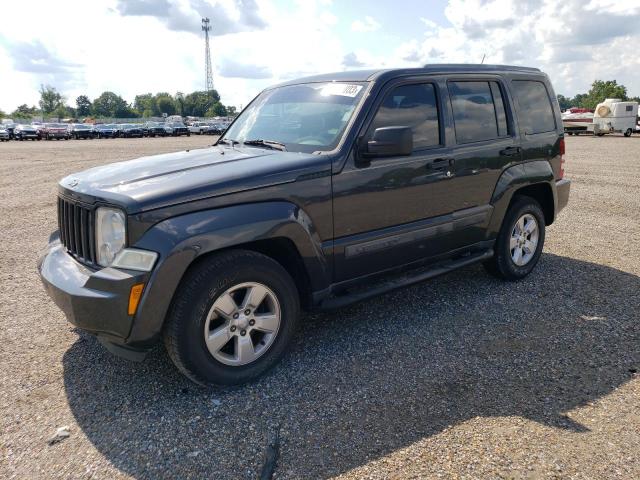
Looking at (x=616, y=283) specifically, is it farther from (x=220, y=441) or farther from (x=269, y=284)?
(x=220, y=441)

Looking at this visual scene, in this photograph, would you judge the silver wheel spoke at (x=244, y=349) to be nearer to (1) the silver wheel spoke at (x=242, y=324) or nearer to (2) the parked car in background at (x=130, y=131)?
(1) the silver wheel spoke at (x=242, y=324)

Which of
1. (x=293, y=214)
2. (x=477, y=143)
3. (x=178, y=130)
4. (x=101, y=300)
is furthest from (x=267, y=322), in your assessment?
(x=178, y=130)

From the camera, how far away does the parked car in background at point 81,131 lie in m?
44.3

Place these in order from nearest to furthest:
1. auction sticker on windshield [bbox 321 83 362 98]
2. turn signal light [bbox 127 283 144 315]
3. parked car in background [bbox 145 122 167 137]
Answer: turn signal light [bbox 127 283 144 315], auction sticker on windshield [bbox 321 83 362 98], parked car in background [bbox 145 122 167 137]

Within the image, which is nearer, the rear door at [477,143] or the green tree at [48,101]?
the rear door at [477,143]

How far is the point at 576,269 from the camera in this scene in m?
5.38

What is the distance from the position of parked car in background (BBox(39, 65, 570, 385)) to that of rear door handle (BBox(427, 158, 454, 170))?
11 millimetres

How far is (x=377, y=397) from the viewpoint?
9.96ft

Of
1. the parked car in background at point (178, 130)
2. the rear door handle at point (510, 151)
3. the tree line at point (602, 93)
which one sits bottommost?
the rear door handle at point (510, 151)

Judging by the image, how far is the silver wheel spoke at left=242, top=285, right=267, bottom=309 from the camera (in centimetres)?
309

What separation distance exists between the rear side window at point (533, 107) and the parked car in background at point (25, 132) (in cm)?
A: 4579

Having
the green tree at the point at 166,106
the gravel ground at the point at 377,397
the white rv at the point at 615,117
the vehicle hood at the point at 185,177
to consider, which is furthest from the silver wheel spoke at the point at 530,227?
the green tree at the point at 166,106

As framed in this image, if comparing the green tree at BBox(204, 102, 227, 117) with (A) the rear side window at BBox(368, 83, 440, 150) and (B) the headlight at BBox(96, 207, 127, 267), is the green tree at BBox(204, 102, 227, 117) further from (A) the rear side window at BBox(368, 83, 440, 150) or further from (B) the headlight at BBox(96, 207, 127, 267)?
(B) the headlight at BBox(96, 207, 127, 267)

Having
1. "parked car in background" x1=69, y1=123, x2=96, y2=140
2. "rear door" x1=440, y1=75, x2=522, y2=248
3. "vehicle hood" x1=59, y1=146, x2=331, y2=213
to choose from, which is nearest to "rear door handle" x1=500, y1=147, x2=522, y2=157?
"rear door" x1=440, y1=75, x2=522, y2=248
